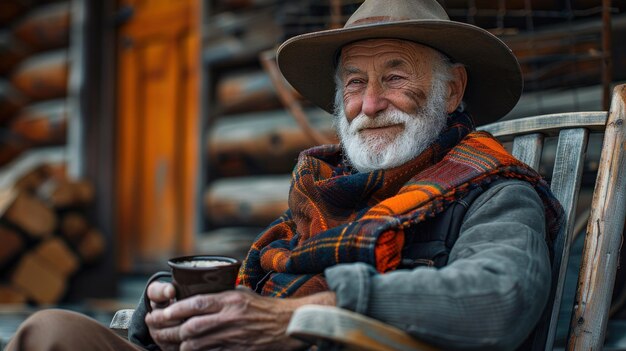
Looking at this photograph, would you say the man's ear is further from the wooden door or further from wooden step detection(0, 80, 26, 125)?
wooden step detection(0, 80, 26, 125)

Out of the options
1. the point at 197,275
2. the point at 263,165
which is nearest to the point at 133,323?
the point at 197,275

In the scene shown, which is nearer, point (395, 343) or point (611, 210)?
point (395, 343)

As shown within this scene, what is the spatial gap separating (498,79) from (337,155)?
1.65 ft

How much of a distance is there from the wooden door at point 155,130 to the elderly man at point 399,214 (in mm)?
2912

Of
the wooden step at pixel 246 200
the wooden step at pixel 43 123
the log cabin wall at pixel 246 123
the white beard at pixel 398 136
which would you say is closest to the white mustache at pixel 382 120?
the white beard at pixel 398 136

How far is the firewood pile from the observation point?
453 centimetres

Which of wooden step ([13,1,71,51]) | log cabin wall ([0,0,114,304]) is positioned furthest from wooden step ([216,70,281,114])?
wooden step ([13,1,71,51])

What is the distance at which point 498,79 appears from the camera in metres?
2.05

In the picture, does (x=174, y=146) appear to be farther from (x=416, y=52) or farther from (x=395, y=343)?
(x=395, y=343)

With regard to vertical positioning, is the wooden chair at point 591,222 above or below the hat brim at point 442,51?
below

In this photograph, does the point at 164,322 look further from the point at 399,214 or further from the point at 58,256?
the point at 58,256

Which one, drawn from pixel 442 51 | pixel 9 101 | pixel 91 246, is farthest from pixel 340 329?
pixel 9 101

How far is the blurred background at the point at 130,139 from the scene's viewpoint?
439 centimetres

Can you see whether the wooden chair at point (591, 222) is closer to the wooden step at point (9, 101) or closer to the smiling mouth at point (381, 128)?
the smiling mouth at point (381, 128)
